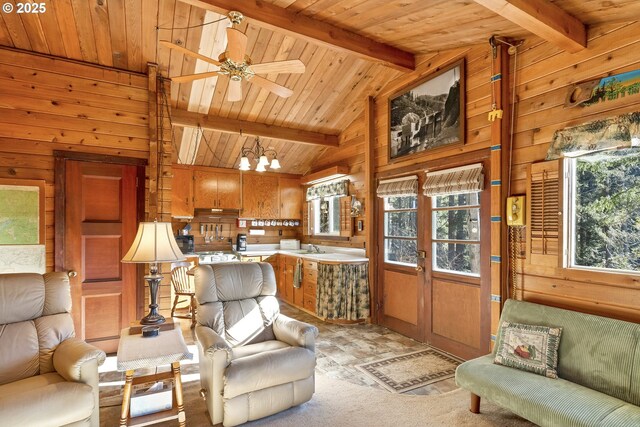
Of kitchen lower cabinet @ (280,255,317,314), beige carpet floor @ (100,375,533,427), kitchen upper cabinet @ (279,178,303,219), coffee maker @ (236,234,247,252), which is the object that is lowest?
beige carpet floor @ (100,375,533,427)

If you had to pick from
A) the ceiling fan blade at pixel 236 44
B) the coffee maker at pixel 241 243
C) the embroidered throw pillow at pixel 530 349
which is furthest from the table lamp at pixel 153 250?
the coffee maker at pixel 241 243

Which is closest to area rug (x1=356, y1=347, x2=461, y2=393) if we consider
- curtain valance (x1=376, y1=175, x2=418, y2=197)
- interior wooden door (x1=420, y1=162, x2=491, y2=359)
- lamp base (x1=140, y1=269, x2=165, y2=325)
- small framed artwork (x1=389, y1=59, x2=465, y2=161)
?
interior wooden door (x1=420, y1=162, x2=491, y2=359)

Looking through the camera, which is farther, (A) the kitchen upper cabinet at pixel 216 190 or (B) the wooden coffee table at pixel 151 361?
(A) the kitchen upper cabinet at pixel 216 190

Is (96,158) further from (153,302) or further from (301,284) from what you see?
(301,284)

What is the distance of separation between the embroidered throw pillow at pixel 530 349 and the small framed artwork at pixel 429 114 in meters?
1.92

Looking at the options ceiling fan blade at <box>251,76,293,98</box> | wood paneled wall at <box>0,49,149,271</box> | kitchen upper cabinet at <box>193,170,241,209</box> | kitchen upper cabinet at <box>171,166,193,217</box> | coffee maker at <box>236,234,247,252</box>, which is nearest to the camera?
ceiling fan blade at <box>251,76,293,98</box>

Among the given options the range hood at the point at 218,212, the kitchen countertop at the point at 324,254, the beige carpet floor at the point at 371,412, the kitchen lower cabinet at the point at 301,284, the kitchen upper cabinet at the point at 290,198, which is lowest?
the beige carpet floor at the point at 371,412

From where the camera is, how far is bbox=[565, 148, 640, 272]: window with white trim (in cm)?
239

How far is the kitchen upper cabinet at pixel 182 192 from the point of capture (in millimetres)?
5895

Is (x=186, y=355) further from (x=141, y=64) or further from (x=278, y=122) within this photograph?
(x=278, y=122)

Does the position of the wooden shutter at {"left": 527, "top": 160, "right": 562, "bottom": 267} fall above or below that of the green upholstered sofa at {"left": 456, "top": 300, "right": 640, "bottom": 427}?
above

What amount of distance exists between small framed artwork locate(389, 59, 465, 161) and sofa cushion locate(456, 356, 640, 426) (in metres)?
2.23

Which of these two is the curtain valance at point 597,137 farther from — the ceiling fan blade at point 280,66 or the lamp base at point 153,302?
the lamp base at point 153,302

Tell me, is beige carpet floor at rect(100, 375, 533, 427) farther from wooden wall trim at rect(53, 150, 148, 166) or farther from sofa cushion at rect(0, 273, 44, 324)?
Answer: wooden wall trim at rect(53, 150, 148, 166)
